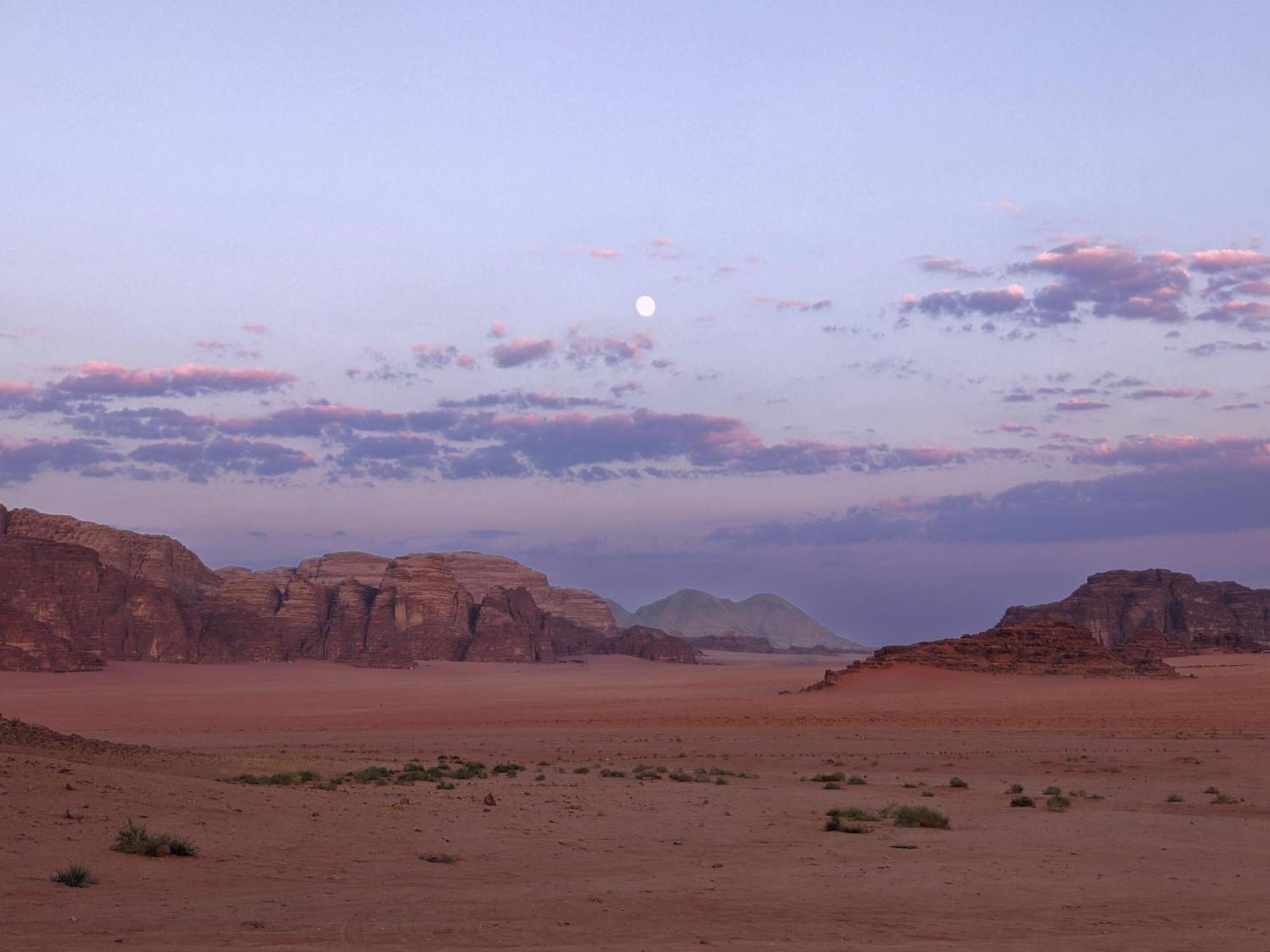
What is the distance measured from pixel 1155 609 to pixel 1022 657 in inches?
1793

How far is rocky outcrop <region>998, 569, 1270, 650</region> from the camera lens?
3738 inches

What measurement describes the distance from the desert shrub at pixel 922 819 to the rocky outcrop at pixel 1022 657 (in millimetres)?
38565

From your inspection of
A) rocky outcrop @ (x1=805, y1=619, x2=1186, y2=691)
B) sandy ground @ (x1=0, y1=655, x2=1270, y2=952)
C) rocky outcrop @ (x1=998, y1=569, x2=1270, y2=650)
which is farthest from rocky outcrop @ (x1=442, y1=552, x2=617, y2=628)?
sandy ground @ (x1=0, y1=655, x2=1270, y2=952)

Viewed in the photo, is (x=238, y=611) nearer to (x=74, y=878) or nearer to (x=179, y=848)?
(x=179, y=848)

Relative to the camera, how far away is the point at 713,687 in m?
69.7

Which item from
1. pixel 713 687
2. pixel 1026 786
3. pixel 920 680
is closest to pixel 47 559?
pixel 713 687

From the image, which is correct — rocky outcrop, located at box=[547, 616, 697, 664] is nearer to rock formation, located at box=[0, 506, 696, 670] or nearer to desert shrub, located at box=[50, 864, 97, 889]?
rock formation, located at box=[0, 506, 696, 670]

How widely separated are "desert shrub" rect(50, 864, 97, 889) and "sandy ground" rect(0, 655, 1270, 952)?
120 millimetres

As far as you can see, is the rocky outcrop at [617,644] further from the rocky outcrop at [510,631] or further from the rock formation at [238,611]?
the rocky outcrop at [510,631]

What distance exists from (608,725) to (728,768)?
1551 centimetres

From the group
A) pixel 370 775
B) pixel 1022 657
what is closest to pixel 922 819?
pixel 370 775

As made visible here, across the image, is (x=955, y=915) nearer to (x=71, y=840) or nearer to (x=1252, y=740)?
(x=71, y=840)

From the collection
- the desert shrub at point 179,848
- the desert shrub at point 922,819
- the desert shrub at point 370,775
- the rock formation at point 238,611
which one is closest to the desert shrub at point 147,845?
the desert shrub at point 179,848

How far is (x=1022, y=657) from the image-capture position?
58156 millimetres
